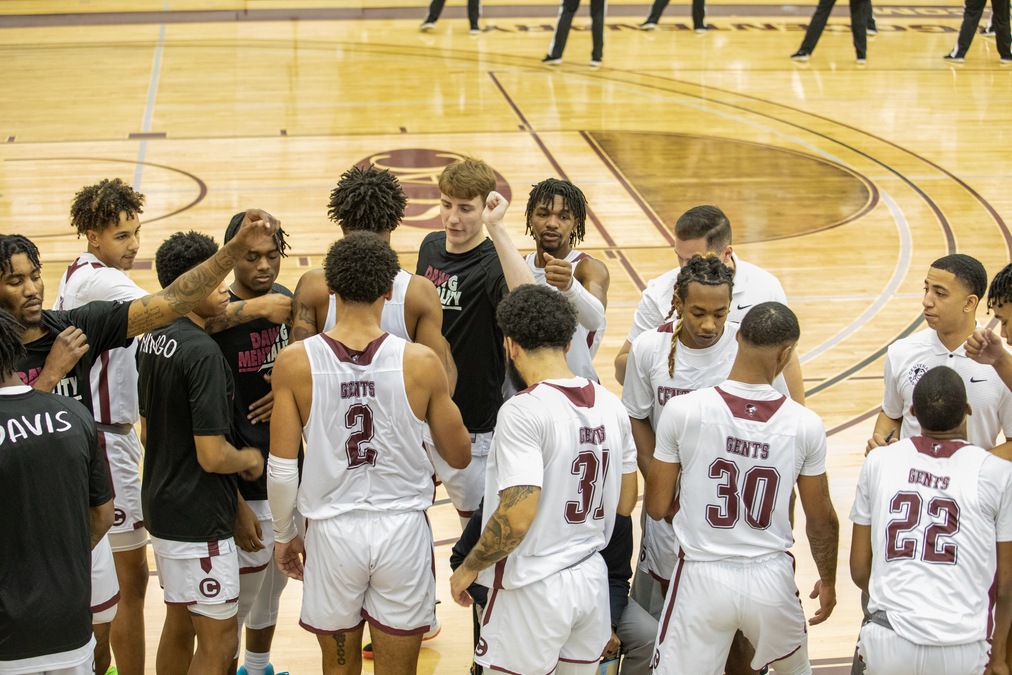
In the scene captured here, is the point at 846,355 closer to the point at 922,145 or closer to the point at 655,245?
the point at 655,245

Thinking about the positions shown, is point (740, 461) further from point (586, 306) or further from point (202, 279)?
point (202, 279)

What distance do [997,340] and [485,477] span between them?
192 cm

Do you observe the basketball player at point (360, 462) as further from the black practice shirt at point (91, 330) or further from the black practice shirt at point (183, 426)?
the black practice shirt at point (91, 330)

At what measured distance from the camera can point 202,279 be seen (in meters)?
4.05

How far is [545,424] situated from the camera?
362cm

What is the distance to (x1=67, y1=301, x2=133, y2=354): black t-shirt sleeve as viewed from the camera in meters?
4.19

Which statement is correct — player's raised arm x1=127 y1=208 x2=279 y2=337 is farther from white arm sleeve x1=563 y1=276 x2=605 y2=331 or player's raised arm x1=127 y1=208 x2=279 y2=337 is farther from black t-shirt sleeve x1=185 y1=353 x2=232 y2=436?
white arm sleeve x1=563 y1=276 x2=605 y2=331

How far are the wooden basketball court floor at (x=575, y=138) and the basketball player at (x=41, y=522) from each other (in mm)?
1676

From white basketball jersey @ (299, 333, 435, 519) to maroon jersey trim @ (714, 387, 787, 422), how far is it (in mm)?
1099

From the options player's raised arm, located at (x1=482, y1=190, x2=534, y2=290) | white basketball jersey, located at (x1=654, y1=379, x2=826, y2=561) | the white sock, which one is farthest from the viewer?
the white sock

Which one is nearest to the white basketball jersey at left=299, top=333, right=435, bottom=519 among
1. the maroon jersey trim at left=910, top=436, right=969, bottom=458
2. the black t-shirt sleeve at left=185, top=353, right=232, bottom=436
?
the black t-shirt sleeve at left=185, top=353, right=232, bottom=436

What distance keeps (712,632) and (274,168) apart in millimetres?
9539

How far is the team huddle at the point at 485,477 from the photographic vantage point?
11.8 feet

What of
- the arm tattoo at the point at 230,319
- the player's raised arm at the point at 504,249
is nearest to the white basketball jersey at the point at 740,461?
the player's raised arm at the point at 504,249
